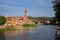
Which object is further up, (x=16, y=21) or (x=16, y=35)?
(x=16, y=35)

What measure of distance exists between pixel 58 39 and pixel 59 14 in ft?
10.0

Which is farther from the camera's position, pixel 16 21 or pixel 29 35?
pixel 16 21

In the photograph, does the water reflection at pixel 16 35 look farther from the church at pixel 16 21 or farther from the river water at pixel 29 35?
the church at pixel 16 21

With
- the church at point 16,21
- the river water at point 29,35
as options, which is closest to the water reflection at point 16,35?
the river water at point 29,35

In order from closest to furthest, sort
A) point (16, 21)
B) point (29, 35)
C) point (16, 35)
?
point (29, 35), point (16, 35), point (16, 21)

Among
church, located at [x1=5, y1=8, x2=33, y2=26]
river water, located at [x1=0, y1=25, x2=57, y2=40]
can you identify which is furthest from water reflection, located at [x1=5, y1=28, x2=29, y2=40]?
church, located at [x1=5, y1=8, x2=33, y2=26]

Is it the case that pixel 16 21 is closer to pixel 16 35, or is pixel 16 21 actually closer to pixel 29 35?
pixel 16 35

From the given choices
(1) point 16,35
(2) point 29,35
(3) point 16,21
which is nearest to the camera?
(2) point 29,35

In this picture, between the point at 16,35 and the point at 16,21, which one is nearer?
the point at 16,35

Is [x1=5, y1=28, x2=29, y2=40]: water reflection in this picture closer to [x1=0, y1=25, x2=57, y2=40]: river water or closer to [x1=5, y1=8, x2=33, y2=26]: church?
[x1=0, y1=25, x2=57, y2=40]: river water

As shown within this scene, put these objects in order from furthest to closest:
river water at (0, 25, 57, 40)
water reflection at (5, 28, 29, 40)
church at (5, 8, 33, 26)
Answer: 1. church at (5, 8, 33, 26)
2. water reflection at (5, 28, 29, 40)
3. river water at (0, 25, 57, 40)

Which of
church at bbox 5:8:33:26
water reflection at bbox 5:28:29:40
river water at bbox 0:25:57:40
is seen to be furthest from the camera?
church at bbox 5:8:33:26

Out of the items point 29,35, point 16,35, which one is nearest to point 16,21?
point 16,35

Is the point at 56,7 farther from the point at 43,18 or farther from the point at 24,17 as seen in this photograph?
the point at 43,18
